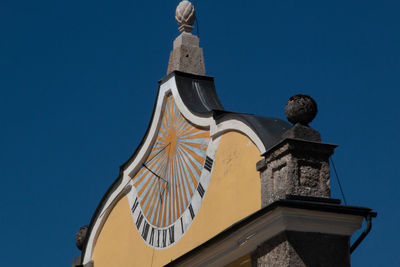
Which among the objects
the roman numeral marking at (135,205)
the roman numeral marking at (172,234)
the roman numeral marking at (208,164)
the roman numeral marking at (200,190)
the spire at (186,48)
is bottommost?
the roman numeral marking at (172,234)

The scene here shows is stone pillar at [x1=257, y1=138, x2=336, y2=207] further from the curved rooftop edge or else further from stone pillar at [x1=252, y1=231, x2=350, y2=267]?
stone pillar at [x1=252, y1=231, x2=350, y2=267]

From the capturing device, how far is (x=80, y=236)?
1549cm

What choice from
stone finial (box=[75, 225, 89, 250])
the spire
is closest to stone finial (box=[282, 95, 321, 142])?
the spire

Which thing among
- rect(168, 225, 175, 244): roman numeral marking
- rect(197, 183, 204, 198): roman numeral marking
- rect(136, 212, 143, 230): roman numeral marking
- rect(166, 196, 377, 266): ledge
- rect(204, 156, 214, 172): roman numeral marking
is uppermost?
rect(136, 212, 143, 230): roman numeral marking

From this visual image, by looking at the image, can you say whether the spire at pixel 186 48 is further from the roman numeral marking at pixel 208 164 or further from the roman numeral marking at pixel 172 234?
the roman numeral marking at pixel 172 234

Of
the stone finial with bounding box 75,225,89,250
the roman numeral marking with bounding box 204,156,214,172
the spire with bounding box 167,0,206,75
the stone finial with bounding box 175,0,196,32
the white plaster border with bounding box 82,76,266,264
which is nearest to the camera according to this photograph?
the white plaster border with bounding box 82,76,266,264

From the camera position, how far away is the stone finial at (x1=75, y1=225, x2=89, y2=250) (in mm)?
15438

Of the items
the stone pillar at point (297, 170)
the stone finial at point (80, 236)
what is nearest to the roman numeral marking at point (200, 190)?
the stone pillar at point (297, 170)

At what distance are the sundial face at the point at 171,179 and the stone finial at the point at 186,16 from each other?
3.73ft

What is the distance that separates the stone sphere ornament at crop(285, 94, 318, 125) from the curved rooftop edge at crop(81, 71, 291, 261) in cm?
32

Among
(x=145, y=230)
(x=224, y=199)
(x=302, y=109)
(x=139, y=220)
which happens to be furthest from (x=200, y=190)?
(x=302, y=109)

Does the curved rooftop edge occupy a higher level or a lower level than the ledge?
higher

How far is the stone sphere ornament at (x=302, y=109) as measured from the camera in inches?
418

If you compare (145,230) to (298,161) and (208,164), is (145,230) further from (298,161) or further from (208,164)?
(298,161)
